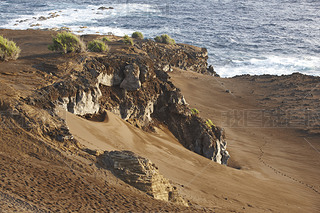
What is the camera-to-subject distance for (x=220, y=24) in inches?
2074

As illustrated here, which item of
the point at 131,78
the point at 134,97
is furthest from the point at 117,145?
the point at 131,78

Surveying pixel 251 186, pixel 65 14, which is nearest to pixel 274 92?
pixel 251 186

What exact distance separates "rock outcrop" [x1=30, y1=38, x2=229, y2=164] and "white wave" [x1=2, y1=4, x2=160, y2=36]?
28.7 metres

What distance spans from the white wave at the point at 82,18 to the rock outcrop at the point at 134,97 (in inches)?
1129

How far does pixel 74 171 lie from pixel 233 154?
10.6m

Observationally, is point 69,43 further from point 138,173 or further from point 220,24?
point 220,24

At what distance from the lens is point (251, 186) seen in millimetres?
10328

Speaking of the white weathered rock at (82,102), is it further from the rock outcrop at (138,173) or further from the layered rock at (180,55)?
the layered rock at (180,55)

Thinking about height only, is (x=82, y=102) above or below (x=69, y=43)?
below

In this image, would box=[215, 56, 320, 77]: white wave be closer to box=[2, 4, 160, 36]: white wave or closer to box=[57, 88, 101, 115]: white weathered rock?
box=[2, 4, 160, 36]: white wave

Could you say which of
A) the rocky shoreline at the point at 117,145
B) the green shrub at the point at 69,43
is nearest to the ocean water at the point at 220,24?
the rocky shoreline at the point at 117,145

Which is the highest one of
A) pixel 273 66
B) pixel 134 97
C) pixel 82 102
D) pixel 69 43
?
pixel 69 43

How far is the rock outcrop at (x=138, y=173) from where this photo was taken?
656 centimetres

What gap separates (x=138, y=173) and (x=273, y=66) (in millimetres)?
33068
